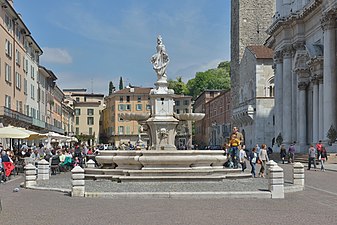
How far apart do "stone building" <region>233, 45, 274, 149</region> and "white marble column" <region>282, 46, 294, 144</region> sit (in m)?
16.6

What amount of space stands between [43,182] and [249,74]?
54.6 m

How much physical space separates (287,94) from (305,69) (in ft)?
14.1

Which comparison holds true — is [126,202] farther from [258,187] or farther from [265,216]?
[258,187]

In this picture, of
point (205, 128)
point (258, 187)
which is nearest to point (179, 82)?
point (205, 128)

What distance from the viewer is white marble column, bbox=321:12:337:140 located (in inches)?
1544

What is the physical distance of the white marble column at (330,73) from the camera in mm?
39219

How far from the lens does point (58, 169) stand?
2898cm

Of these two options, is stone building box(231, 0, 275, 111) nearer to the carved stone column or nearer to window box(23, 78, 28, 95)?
window box(23, 78, 28, 95)

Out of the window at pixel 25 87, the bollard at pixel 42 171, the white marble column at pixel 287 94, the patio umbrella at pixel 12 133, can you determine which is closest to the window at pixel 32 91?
the window at pixel 25 87

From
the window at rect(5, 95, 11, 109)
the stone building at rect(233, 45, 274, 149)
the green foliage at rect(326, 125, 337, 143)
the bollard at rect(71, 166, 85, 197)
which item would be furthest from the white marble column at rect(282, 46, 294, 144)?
the bollard at rect(71, 166, 85, 197)

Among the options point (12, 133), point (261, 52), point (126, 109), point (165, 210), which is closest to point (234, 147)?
point (12, 133)

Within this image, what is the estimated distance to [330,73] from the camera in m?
39.2

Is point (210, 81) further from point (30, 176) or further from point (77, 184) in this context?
point (77, 184)

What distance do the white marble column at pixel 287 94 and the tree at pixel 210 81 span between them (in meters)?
82.2
